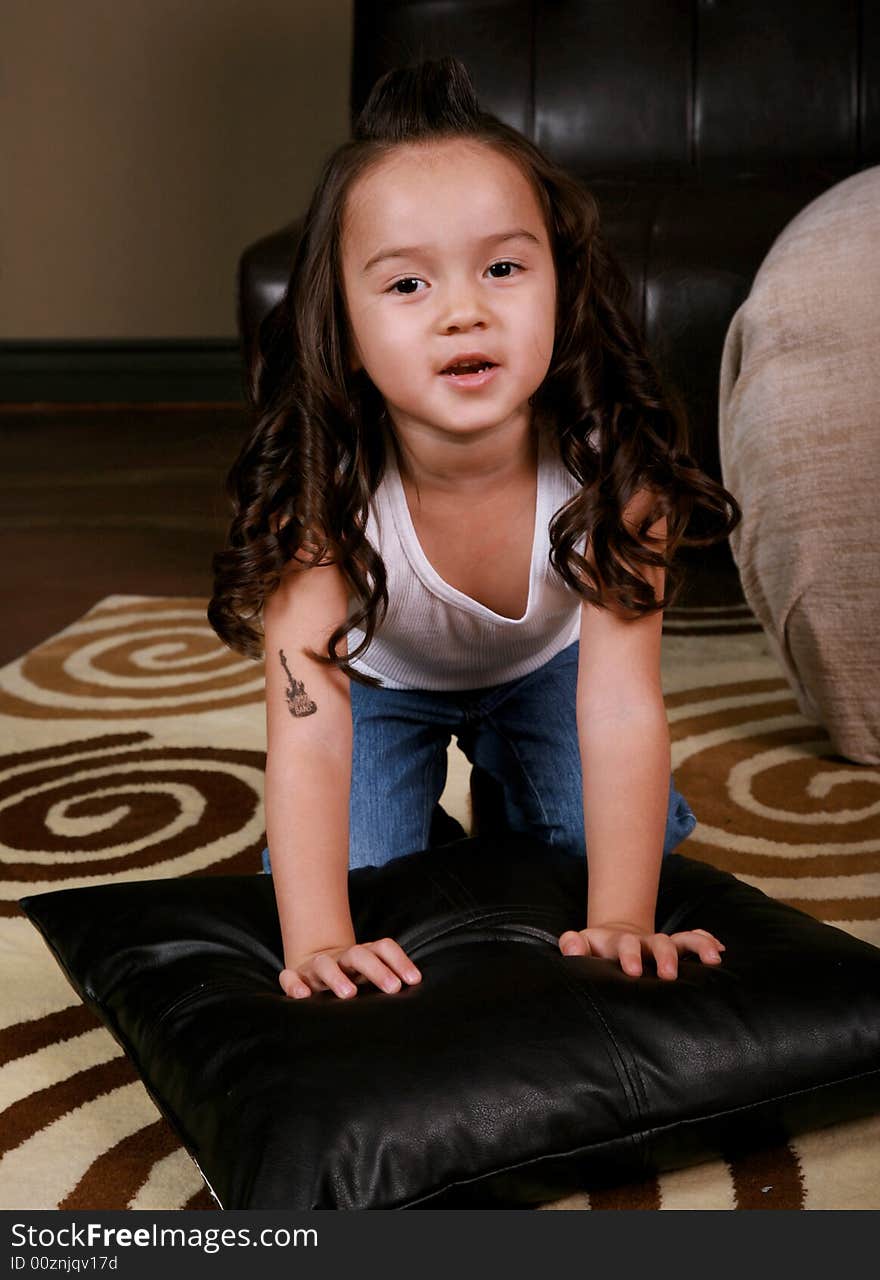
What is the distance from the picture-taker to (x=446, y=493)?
1.02 m

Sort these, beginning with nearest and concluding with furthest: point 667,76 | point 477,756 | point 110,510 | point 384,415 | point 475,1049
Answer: point 475,1049
point 384,415
point 477,756
point 667,76
point 110,510

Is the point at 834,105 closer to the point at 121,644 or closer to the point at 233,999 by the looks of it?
the point at 121,644

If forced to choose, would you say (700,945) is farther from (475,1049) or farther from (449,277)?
(449,277)

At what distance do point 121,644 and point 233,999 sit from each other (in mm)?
1036

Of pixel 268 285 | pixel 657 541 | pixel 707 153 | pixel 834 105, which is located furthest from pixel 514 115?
pixel 657 541

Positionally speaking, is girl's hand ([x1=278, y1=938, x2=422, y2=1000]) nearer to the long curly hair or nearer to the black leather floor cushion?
the black leather floor cushion

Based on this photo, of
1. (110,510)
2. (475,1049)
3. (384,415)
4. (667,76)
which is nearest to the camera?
(475,1049)

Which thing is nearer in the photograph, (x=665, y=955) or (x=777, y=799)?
(x=665, y=955)

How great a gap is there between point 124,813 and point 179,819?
0.18ft

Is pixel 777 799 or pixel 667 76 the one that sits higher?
pixel 667 76

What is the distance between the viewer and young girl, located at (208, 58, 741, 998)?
2.84 feet

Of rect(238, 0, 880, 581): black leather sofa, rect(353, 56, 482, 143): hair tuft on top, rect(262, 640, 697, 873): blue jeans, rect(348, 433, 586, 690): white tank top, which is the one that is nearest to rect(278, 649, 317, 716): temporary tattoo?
rect(348, 433, 586, 690): white tank top

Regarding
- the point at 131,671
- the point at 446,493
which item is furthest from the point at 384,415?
the point at 131,671

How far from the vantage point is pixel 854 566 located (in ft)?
3.98
